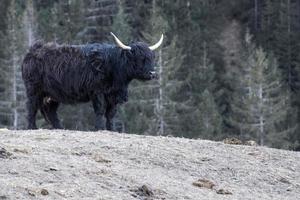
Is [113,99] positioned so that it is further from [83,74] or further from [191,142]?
[191,142]

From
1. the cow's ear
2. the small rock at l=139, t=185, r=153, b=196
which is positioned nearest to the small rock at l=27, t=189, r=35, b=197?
the small rock at l=139, t=185, r=153, b=196

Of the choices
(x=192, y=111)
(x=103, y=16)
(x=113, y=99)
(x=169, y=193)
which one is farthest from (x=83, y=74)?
(x=103, y=16)

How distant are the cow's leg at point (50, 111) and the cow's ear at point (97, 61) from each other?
1.33 m

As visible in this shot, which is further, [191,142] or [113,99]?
[113,99]

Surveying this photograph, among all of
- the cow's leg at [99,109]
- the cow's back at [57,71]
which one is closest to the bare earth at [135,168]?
the cow's leg at [99,109]

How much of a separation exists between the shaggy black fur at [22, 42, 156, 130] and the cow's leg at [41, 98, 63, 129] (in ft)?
1.24

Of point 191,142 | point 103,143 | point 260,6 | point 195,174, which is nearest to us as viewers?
point 195,174

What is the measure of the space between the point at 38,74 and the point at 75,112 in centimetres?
2932

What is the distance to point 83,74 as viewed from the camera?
1456 cm

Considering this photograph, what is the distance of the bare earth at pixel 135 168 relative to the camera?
9195mm

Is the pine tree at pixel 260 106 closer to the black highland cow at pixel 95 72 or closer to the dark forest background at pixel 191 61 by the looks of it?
the dark forest background at pixel 191 61

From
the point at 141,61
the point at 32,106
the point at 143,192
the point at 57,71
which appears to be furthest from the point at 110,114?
the point at 143,192

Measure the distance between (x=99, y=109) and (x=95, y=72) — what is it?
0.66 meters

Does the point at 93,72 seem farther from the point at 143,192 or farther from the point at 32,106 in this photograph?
the point at 143,192
